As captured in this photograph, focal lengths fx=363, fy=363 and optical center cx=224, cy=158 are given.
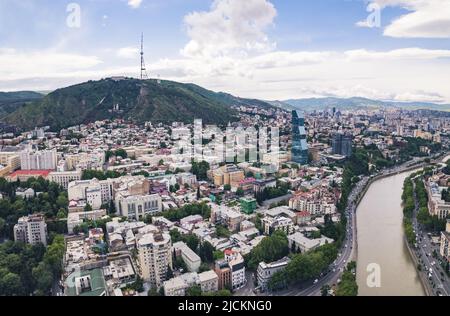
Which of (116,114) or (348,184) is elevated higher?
(116,114)

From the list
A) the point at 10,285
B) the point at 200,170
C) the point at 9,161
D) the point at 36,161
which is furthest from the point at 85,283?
the point at 9,161

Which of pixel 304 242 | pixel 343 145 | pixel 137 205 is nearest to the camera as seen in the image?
pixel 304 242

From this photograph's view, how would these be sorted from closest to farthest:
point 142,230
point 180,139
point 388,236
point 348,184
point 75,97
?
1. point 142,230
2. point 388,236
3. point 348,184
4. point 180,139
5. point 75,97

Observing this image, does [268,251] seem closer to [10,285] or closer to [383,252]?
[383,252]

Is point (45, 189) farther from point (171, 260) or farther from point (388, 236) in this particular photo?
point (388, 236)

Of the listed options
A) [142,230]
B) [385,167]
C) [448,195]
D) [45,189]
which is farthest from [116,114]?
[448,195]

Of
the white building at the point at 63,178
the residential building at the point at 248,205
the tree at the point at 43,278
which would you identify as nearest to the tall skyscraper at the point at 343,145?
the residential building at the point at 248,205
